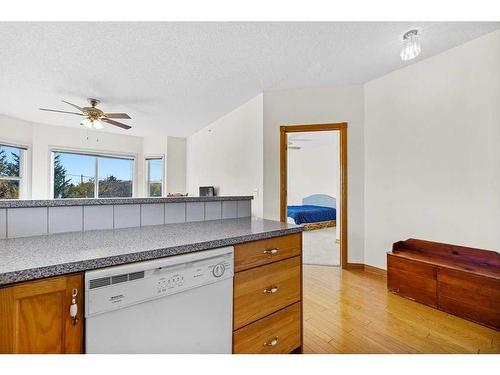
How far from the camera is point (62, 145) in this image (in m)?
5.08

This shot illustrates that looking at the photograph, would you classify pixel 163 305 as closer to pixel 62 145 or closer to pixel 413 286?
pixel 413 286

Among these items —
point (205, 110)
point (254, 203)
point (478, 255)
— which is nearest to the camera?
point (478, 255)

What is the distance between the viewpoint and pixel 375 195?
2.95 metres

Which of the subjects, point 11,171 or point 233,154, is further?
point 11,171

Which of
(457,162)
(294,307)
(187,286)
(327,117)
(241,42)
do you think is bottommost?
(294,307)

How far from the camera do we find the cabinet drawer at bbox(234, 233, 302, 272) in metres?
1.15

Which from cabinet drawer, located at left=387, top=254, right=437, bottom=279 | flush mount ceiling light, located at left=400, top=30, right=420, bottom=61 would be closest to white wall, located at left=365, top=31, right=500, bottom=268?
cabinet drawer, located at left=387, top=254, right=437, bottom=279

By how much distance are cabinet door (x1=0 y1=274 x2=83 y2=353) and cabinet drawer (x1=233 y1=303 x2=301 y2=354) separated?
2.20 feet

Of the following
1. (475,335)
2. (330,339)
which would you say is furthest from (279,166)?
(475,335)

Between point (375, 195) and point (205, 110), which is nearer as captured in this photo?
point (375, 195)

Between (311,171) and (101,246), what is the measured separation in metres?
6.98

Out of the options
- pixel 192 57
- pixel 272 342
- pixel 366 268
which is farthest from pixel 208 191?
pixel 272 342

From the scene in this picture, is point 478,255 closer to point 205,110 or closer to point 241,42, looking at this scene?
point 241,42
